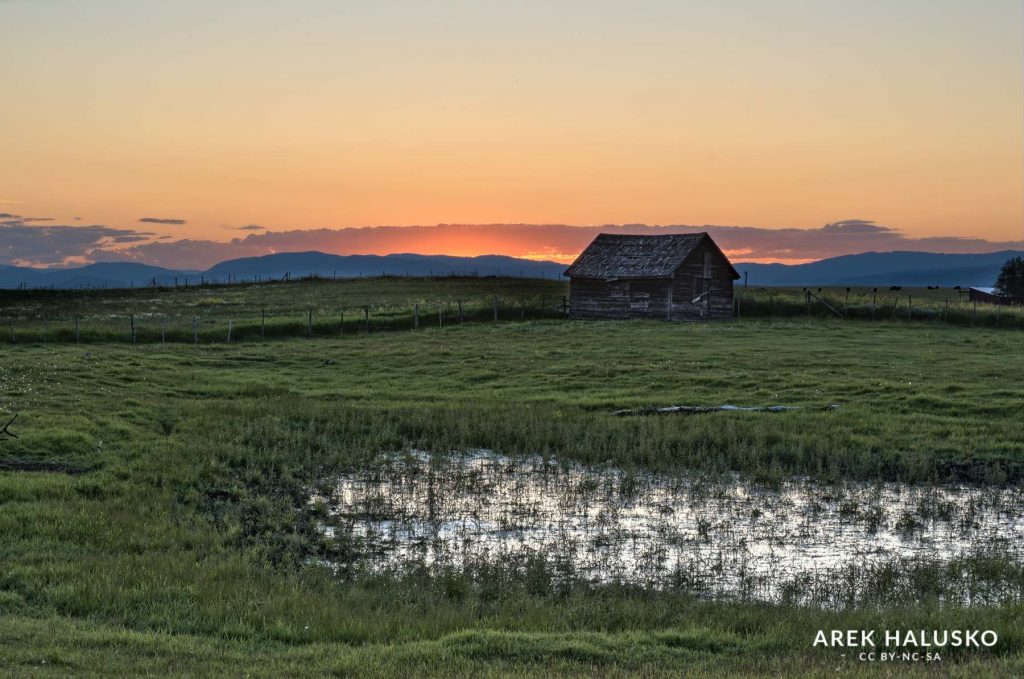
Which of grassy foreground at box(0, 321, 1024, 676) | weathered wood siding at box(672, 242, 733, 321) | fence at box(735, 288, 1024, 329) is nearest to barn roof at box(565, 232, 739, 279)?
weathered wood siding at box(672, 242, 733, 321)

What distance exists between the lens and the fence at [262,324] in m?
47.6

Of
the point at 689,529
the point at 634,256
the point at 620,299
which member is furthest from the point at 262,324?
the point at 689,529

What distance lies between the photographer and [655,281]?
63.5 metres

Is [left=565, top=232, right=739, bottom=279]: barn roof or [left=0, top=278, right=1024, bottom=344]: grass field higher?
[left=565, top=232, right=739, bottom=279]: barn roof

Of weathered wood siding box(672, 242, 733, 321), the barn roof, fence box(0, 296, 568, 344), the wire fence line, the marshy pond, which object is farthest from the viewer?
the barn roof

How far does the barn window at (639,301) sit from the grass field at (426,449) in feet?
36.8

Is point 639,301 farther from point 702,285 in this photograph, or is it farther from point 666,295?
point 702,285

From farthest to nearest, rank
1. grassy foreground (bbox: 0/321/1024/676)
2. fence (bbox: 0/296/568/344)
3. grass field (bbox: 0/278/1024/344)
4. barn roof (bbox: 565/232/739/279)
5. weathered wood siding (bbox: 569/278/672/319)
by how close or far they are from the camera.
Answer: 1. barn roof (bbox: 565/232/739/279)
2. weathered wood siding (bbox: 569/278/672/319)
3. grass field (bbox: 0/278/1024/344)
4. fence (bbox: 0/296/568/344)
5. grassy foreground (bbox: 0/321/1024/676)

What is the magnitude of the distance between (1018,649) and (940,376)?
27.2 meters

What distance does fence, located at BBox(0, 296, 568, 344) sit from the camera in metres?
47.6

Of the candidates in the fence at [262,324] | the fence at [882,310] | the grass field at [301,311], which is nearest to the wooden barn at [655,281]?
the grass field at [301,311]

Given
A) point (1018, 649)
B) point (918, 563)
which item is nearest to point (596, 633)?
point (1018, 649)

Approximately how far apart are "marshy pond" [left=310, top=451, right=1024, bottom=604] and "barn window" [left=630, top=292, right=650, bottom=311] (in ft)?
137

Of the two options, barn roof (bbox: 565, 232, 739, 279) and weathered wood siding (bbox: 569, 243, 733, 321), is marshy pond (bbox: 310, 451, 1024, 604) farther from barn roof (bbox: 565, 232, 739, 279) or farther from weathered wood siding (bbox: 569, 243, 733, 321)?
barn roof (bbox: 565, 232, 739, 279)
